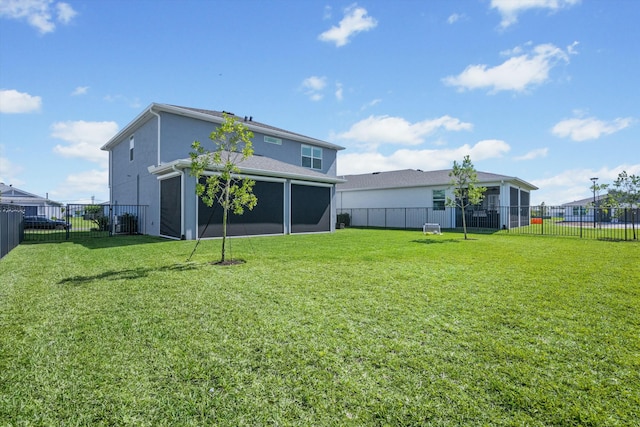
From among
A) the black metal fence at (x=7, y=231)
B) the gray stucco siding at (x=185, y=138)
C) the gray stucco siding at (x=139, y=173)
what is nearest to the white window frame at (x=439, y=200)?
the gray stucco siding at (x=185, y=138)

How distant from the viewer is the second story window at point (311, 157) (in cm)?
2064

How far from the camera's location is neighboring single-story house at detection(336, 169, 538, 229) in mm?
21953

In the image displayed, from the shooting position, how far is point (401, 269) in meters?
6.88

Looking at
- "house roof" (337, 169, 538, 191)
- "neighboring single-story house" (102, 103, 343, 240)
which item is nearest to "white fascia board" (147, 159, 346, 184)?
"neighboring single-story house" (102, 103, 343, 240)

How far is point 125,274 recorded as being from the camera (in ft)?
20.6

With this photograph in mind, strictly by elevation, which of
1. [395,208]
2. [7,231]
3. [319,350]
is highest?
[395,208]

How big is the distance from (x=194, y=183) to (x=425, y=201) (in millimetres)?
17698

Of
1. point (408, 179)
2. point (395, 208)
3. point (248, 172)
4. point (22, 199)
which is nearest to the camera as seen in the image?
point (248, 172)

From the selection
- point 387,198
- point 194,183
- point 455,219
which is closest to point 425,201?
point 455,219

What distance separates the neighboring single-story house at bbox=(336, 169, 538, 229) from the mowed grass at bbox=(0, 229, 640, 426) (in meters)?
17.7

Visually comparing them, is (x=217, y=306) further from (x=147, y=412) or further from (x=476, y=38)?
(x=476, y=38)

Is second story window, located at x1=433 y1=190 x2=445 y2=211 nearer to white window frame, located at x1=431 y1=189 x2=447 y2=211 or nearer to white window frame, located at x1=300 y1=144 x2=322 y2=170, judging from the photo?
white window frame, located at x1=431 y1=189 x2=447 y2=211

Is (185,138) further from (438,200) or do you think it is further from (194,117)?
(438,200)

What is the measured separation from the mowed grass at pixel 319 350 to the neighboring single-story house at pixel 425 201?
695 inches
